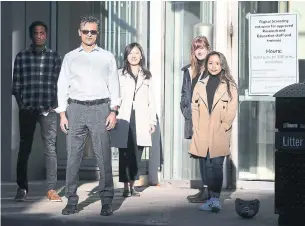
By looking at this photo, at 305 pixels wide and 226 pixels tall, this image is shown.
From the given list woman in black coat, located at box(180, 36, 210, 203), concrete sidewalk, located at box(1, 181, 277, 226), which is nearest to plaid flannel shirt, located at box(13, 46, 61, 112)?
Answer: concrete sidewalk, located at box(1, 181, 277, 226)

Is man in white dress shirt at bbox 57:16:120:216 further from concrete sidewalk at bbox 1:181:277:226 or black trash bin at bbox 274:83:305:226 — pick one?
black trash bin at bbox 274:83:305:226

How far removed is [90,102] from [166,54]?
2884 millimetres

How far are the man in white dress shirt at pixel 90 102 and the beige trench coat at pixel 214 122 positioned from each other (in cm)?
100

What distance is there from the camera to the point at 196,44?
27.5 feet

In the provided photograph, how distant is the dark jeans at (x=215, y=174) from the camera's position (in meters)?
7.63

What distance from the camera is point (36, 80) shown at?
827cm

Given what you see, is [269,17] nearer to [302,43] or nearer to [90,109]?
[302,43]

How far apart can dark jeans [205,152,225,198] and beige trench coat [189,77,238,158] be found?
78 millimetres

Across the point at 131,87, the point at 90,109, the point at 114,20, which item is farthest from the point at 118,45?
the point at 90,109

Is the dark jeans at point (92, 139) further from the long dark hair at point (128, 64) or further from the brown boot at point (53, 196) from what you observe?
the long dark hair at point (128, 64)

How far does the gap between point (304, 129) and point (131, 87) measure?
270 centimetres

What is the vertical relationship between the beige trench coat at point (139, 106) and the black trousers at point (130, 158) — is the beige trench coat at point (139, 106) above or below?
above

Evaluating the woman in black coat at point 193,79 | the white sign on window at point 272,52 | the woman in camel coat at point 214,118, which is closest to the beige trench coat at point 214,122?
the woman in camel coat at point 214,118

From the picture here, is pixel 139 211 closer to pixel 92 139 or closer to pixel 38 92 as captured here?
pixel 92 139
